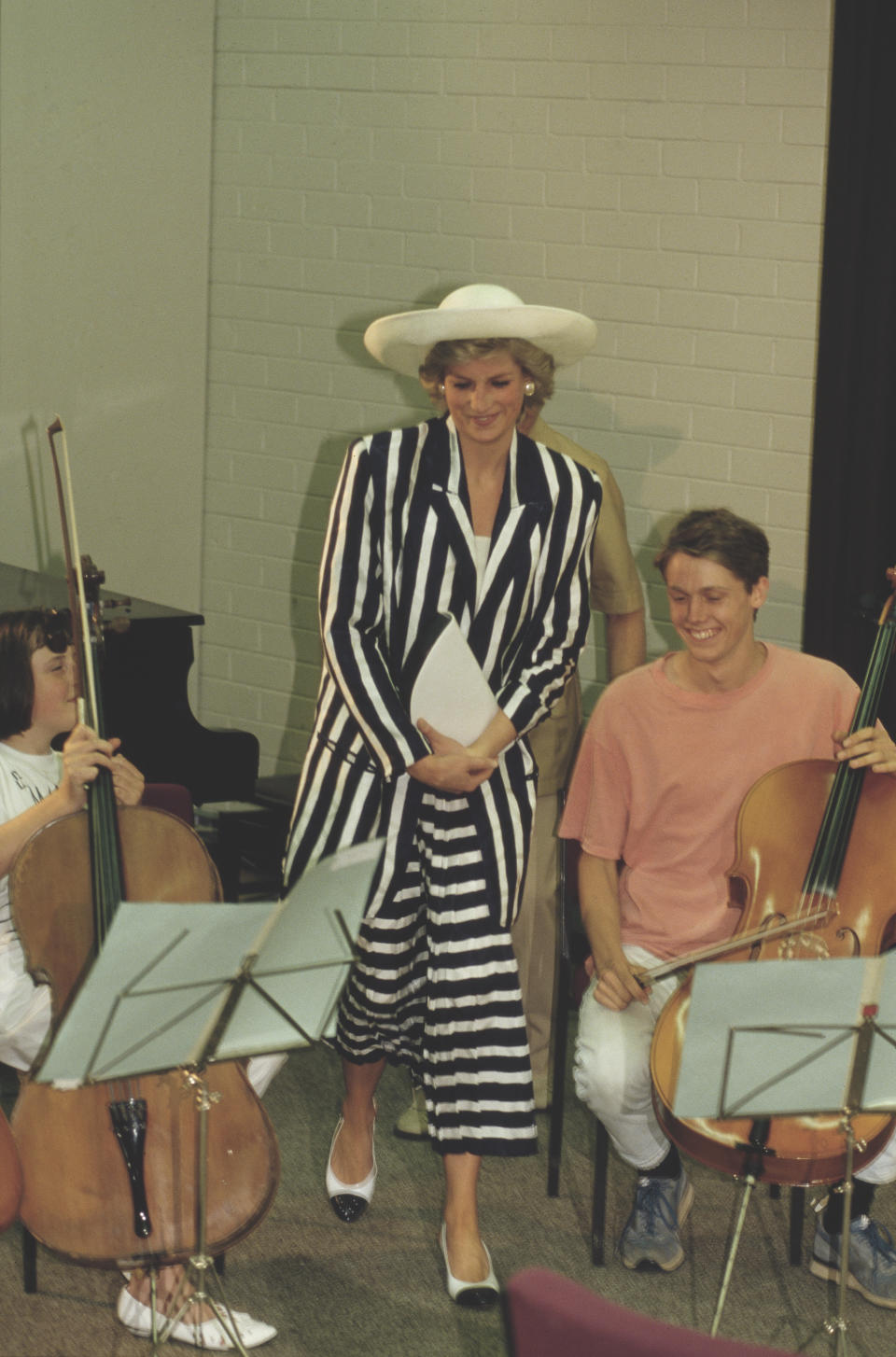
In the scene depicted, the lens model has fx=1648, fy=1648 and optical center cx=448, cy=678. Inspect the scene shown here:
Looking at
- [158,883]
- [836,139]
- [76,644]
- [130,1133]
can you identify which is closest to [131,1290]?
[130,1133]

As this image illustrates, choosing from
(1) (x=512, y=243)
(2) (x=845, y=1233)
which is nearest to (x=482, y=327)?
(2) (x=845, y=1233)

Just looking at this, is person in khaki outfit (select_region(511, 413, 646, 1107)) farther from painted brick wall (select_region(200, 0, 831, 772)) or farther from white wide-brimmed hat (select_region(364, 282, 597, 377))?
painted brick wall (select_region(200, 0, 831, 772))

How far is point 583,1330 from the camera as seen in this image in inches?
47.3

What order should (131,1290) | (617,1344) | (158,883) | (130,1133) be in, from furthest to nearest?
(131,1290), (158,883), (130,1133), (617,1344)

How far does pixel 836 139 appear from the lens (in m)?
3.76

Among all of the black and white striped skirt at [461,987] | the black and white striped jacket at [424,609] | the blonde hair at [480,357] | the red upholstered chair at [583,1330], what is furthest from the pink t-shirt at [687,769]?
the red upholstered chair at [583,1330]

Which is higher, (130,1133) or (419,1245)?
(130,1133)

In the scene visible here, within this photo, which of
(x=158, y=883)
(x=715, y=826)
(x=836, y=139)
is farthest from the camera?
A: (x=836, y=139)

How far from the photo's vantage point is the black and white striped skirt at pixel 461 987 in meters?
2.57

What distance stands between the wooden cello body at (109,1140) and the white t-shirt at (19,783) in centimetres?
35

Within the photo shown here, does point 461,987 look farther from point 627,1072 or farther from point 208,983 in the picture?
point 208,983

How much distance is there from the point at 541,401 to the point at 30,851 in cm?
113

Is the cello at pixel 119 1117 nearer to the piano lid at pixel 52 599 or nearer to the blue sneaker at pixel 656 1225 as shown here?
the blue sneaker at pixel 656 1225

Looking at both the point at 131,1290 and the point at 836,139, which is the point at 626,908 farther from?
the point at 836,139
